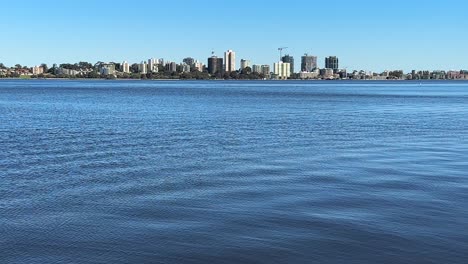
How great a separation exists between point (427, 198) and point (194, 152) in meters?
13.4

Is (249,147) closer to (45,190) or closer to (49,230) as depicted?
(45,190)

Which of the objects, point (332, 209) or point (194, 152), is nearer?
point (332, 209)

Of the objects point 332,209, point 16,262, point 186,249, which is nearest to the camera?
point 16,262

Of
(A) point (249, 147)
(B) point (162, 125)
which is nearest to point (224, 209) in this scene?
(A) point (249, 147)

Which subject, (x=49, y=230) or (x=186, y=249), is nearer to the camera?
(x=186, y=249)

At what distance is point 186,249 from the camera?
1272 cm

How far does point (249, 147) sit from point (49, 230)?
1762 centimetres

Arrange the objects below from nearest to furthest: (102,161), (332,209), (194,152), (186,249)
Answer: (186,249) → (332,209) → (102,161) → (194,152)

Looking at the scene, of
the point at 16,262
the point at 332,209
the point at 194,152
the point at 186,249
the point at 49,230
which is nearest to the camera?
the point at 16,262

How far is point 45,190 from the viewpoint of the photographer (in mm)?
18609

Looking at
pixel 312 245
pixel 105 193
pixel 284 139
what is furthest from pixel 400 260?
pixel 284 139

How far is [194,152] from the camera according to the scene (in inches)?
1118

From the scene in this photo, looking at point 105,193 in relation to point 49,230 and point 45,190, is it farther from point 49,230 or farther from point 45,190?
point 49,230

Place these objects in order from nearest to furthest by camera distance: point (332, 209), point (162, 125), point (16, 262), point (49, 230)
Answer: point (16, 262), point (49, 230), point (332, 209), point (162, 125)
